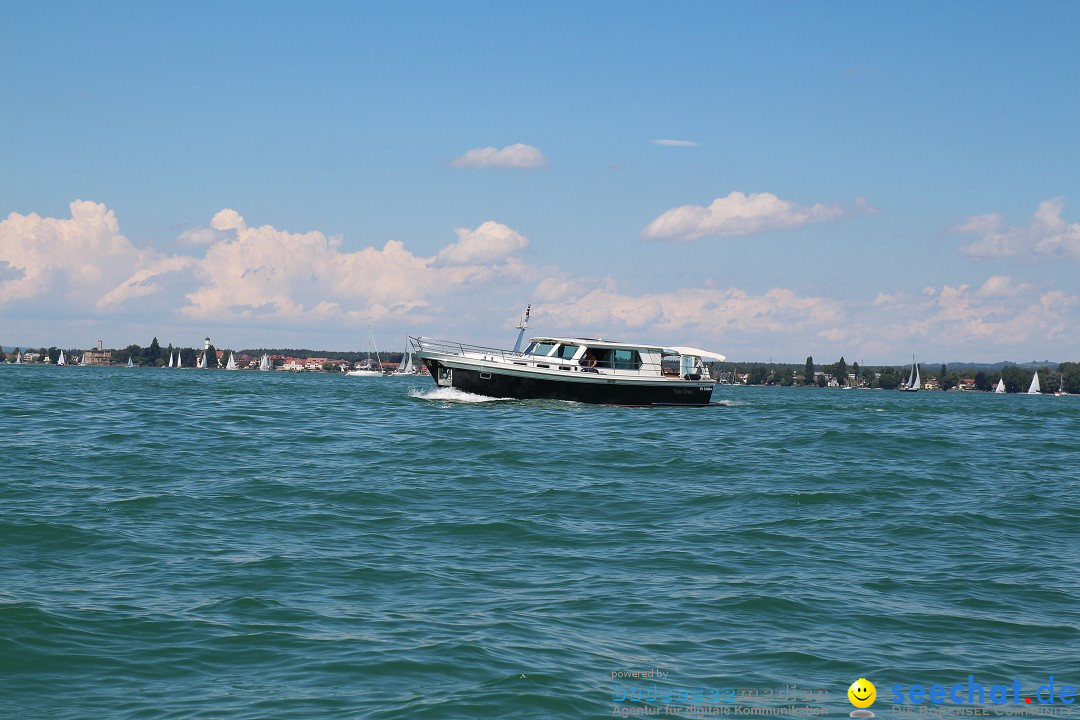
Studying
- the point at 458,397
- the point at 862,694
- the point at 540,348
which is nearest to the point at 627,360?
the point at 540,348

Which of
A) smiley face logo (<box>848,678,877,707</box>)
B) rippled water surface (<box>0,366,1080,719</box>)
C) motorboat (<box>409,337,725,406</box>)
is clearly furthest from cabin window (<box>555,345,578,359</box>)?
smiley face logo (<box>848,678,877,707</box>)

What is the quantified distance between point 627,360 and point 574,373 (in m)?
4.09

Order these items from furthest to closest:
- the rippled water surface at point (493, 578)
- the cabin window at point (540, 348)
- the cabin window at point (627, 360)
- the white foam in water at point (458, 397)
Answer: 1. the cabin window at point (627, 360)
2. the cabin window at point (540, 348)
3. the white foam in water at point (458, 397)
4. the rippled water surface at point (493, 578)

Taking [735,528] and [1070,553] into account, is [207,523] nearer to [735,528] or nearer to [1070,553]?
[735,528]

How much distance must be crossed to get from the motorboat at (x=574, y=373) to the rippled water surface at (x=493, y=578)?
2203cm

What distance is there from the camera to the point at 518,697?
7785mm

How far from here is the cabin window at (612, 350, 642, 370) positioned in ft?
162

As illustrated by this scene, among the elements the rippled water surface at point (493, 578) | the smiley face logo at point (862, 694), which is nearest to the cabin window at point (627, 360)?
the rippled water surface at point (493, 578)

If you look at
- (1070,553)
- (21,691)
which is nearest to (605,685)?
(21,691)

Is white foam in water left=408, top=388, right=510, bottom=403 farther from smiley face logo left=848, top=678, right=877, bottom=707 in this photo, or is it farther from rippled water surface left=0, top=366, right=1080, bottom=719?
smiley face logo left=848, top=678, right=877, bottom=707

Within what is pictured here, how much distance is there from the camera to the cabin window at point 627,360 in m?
49.4

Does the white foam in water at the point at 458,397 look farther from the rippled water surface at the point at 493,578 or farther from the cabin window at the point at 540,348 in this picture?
the rippled water surface at the point at 493,578

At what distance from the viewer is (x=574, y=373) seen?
4681 centimetres

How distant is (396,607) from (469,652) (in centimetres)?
170
